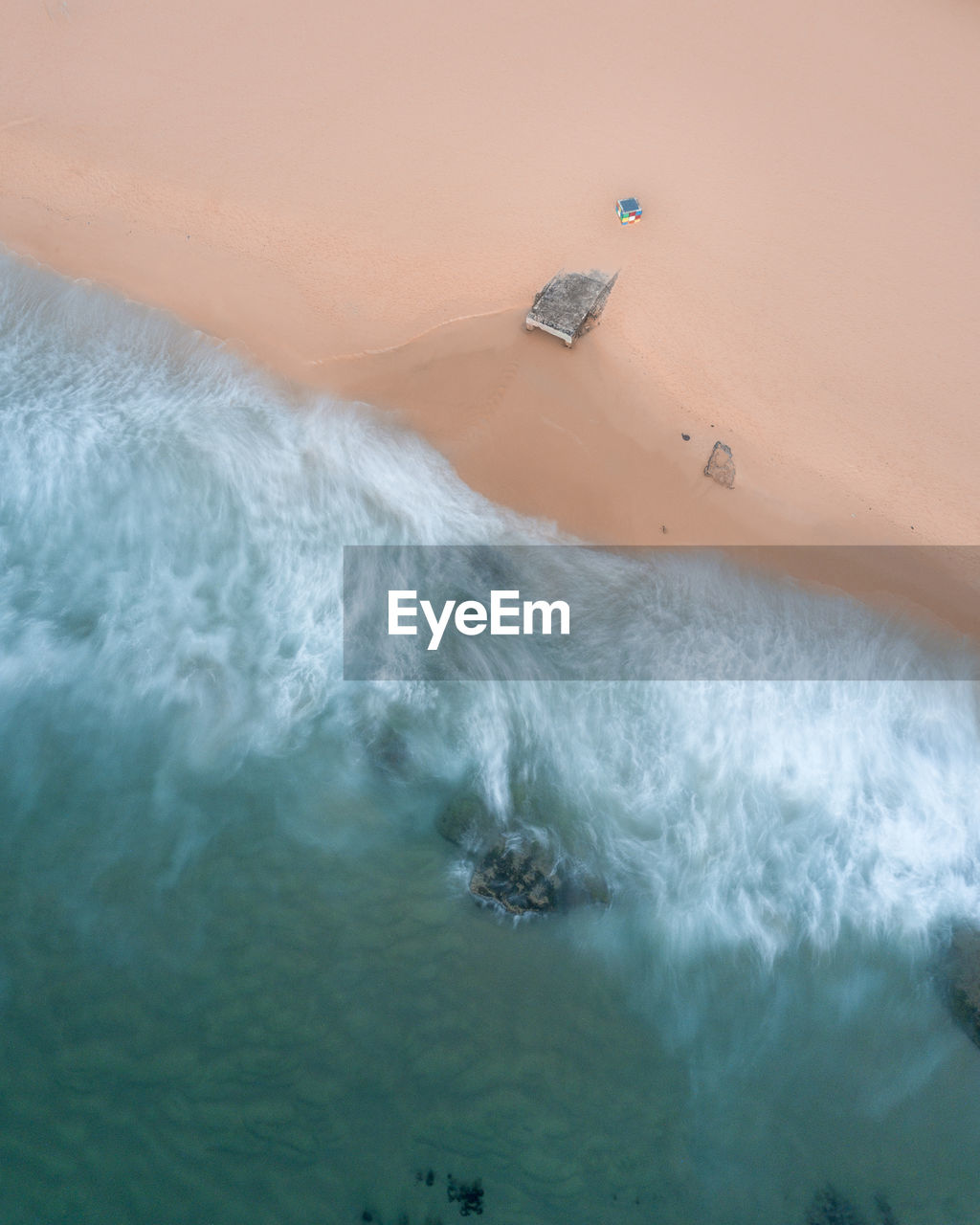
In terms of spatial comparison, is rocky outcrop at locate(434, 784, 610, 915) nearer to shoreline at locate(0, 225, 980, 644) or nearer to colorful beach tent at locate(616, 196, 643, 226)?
shoreline at locate(0, 225, 980, 644)

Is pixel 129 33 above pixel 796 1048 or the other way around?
above

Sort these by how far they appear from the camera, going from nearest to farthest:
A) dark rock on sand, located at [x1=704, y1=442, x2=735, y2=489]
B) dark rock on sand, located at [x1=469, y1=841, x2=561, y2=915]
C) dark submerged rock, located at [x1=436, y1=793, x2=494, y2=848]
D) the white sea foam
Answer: dark rock on sand, located at [x1=469, y1=841, x2=561, y2=915] → dark submerged rock, located at [x1=436, y1=793, x2=494, y2=848] → the white sea foam → dark rock on sand, located at [x1=704, y1=442, x2=735, y2=489]

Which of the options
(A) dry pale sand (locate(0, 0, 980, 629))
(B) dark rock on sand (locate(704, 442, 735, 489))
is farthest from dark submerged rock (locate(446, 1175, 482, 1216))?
(B) dark rock on sand (locate(704, 442, 735, 489))

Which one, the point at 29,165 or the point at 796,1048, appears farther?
the point at 29,165

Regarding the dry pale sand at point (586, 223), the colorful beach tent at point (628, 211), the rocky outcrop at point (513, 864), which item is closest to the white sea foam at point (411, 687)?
the rocky outcrop at point (513, 864)

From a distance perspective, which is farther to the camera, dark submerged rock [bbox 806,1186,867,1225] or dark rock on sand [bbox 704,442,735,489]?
dark rock on sand [bbox 704,442,735,489]

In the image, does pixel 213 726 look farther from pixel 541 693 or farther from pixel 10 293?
pixel 10 293

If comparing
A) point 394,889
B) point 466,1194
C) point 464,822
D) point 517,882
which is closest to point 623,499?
point 464,822

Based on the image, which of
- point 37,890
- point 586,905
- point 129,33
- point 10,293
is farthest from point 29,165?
point 586,905
